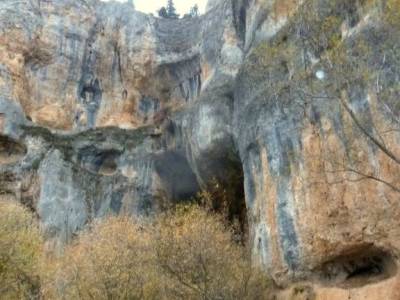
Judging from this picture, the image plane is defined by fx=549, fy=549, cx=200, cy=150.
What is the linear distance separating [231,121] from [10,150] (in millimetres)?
14022

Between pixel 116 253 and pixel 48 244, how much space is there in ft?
27.2

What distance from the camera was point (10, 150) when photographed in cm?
3272

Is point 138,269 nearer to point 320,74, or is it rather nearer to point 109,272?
point 109,272

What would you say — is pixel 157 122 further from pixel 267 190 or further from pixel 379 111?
pixel 379 111

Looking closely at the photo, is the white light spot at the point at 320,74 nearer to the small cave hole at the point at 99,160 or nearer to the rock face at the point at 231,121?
the rock face at the point at 231,121

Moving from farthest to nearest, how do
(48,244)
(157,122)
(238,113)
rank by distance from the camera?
(157,122) < (48,244) < (238,113)

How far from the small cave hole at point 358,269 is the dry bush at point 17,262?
10680mm

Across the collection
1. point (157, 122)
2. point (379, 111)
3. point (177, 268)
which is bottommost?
point (177, 268)

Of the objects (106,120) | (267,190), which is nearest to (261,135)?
(267,190)

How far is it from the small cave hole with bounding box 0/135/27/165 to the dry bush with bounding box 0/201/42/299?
11415 millimetres

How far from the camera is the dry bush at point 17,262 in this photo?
19359 millimetres

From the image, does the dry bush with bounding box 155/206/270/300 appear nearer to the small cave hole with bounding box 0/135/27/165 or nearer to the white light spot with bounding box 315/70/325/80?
the white light spot with bounding box 315/70/325/80

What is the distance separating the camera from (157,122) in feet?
119

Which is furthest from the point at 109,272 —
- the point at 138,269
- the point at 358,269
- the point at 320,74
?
the point at 320,74
